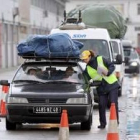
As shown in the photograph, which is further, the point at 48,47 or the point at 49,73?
the point at 48,47

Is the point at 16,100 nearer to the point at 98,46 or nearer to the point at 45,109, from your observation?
the point at 45,109

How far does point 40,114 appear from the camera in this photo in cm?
1300

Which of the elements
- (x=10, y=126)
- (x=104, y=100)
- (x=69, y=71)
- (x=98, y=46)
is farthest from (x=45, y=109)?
(x=98, y=46)

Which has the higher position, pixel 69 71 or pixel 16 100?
pixel 69 71

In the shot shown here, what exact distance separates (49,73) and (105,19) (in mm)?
11804

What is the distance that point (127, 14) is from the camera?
291 ft

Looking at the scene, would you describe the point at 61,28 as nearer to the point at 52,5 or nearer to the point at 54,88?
the point at 54,88

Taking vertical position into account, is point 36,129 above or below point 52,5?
below

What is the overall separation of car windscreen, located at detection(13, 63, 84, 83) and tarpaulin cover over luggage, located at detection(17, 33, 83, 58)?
24 centimetres

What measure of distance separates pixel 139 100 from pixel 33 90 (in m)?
9.08

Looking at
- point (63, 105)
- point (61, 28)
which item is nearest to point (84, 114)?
point (63, 105)

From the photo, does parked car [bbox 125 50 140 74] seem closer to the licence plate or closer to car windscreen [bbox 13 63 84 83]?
car windscreen [bbox 13 63 84 83]

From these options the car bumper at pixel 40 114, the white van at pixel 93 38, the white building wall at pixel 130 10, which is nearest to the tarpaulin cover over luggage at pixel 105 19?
the white van at pixel 93 38

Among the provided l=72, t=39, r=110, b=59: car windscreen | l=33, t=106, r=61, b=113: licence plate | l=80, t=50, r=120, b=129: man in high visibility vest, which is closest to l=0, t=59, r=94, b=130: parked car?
Result: l=33, t=106, r=61, b=113: licence plate
